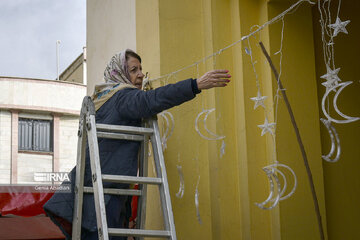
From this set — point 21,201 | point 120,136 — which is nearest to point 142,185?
point 120,136

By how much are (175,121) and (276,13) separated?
41.7 inches

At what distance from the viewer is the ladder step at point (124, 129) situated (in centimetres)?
383

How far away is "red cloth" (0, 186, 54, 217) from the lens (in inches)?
207

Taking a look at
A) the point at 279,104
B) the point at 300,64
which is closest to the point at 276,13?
the point at 300,64

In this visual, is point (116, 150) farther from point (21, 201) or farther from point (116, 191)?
point (21, 201)

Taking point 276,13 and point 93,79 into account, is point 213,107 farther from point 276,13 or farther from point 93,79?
point 93,79

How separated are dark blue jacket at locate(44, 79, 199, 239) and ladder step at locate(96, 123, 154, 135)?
9cm

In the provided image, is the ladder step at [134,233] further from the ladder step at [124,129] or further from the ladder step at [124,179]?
the ladder step at [124,129]

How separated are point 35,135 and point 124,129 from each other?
913 inches

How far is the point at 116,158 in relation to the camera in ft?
13.1

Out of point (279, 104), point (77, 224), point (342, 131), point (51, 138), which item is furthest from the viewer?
point (51, 138)

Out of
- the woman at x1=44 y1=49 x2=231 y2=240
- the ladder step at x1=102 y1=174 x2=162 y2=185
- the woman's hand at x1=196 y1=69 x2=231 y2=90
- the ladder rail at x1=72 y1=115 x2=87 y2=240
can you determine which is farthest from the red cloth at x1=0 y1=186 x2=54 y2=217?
the woman's hand at x1=196 y1=69 x2=231 y2=90

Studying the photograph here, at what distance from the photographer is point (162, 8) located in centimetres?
482

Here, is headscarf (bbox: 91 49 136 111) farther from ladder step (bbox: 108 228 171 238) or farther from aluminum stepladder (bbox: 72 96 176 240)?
ladder step (bbox: 108 228 171 238)
